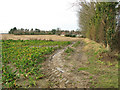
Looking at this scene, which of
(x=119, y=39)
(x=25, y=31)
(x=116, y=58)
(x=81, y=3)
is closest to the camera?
(x=116, y=58)

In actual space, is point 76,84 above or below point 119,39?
below

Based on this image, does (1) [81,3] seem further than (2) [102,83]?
Yes

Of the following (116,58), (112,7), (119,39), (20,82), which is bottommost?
(20,82)

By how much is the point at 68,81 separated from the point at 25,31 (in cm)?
3906

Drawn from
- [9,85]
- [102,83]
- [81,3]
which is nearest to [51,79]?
[9,85]

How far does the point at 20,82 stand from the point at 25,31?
1506 inches

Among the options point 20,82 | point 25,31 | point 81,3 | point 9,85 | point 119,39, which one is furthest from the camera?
point 25,31

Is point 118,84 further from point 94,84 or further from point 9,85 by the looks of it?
point 9,85

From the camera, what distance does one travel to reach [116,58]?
6234 millimetres

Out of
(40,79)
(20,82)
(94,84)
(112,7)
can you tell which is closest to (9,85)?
(20,82)

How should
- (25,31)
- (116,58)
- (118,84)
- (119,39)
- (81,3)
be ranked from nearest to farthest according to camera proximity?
(118,84) → (116,58) → (119,39) → (81,3) → (25,31)

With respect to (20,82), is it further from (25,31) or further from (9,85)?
(25,31)

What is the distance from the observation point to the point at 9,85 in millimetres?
3877

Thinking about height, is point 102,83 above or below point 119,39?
below
